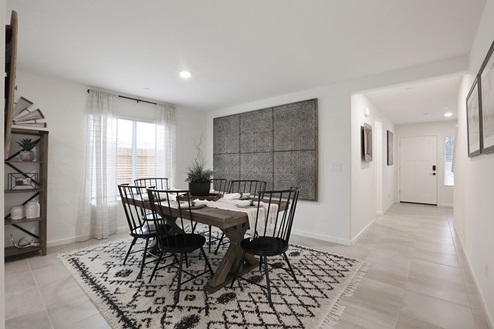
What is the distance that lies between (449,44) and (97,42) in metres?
3.58

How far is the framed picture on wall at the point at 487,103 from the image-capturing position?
5.34ft

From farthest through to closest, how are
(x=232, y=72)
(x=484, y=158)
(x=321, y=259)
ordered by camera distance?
(x=232, y=72)
(x=321, y=259)
(x=484, y=158)

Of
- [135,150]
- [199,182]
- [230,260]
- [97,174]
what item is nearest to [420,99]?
[199,182]

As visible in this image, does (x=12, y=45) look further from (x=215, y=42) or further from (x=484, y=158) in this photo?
(x=484, y=158)

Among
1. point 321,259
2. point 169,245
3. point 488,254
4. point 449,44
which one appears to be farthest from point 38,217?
point 449,44

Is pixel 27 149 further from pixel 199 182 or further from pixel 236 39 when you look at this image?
pixel 236 39

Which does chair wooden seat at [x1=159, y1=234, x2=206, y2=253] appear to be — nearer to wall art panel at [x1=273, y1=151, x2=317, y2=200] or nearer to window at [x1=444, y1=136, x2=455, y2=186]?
wall art panel at [x1=273, y1=151, x2=317, y2=200]

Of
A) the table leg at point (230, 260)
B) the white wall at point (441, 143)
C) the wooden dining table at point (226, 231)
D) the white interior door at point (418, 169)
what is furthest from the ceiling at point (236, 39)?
the white interior door at point (418, 169)

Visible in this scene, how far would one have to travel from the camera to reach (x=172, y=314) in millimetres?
1840

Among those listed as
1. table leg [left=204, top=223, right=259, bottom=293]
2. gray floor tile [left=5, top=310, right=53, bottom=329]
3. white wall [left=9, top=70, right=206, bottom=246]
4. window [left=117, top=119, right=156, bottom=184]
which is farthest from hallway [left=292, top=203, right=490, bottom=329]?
white wall [left=9, top=70, right=206, bottom=246]

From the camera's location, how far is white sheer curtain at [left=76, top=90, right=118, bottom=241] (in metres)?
3.61

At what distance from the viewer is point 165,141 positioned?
4.63m

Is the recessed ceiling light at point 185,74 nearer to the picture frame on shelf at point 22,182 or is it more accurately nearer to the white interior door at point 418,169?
the picture frame on shelf at point 22,182

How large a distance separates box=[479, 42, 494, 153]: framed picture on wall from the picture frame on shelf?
469 cm
